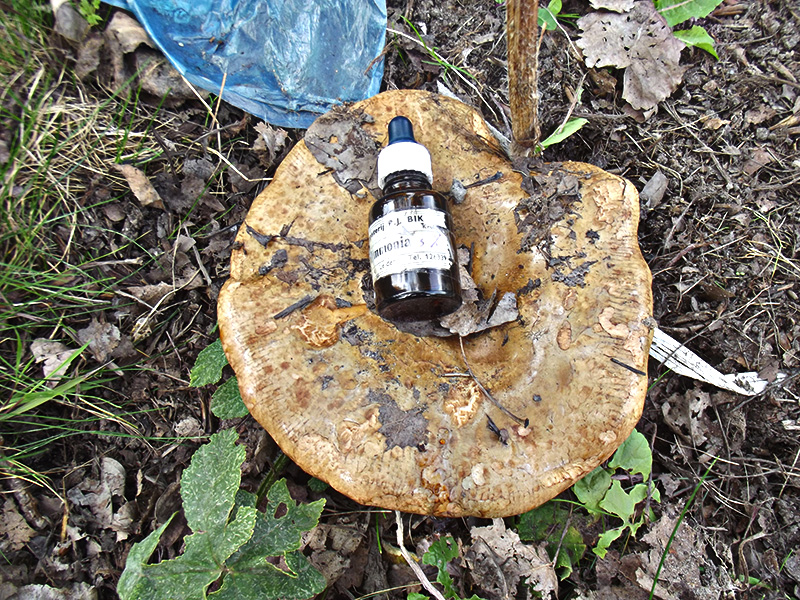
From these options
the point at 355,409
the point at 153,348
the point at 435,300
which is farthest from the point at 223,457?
the point at 435,300

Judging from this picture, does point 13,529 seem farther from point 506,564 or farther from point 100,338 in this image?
point 506,564

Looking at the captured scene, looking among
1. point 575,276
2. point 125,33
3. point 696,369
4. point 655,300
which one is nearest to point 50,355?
point 125,33

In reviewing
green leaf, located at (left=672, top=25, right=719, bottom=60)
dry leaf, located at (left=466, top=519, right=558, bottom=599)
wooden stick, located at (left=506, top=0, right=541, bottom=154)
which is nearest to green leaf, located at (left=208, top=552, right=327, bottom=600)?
dry leaf, located at (left=466, top=519, right=558, bottom=599)

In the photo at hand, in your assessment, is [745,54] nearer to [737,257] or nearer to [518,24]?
[737,257]

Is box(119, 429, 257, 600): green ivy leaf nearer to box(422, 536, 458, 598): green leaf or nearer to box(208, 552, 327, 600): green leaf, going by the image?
box(208, 552, 327, 600): green leaf

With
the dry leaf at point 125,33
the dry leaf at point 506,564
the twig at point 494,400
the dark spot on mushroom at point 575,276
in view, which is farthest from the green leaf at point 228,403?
the dry leaf at point 125,33

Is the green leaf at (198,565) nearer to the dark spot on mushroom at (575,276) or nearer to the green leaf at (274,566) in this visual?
the green leaf at (274,566)
